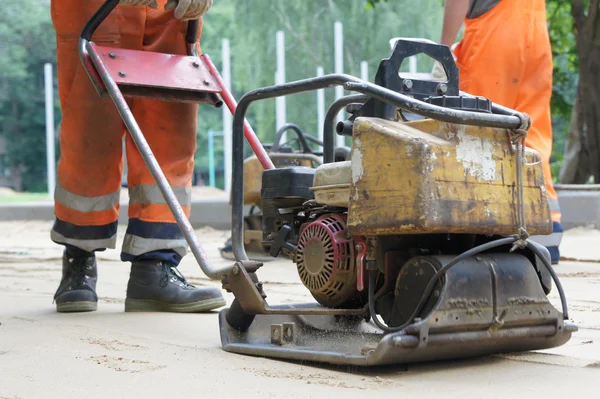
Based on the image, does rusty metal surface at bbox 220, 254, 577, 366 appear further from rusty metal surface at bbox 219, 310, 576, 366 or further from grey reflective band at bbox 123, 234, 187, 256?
grey reflective band at bbox 123, 234, 187, 256

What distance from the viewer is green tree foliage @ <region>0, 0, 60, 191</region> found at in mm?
37906

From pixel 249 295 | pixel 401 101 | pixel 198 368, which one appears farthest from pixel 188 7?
pixel 198 368

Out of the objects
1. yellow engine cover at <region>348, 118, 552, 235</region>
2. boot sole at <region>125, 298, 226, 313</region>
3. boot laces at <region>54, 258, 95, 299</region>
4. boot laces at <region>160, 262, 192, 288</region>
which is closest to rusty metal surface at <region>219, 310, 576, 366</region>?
yellow engine cover at <region>348, 118, 552, 235</region>

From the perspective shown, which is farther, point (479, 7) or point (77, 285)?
point (479, 7)

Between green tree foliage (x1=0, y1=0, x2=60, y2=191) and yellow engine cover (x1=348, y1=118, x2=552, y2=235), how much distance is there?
37.7 meters

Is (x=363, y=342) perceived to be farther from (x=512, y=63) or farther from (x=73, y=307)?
(x=512, y=63)

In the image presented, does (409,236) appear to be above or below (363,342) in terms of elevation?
above

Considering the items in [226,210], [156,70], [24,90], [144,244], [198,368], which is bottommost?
[198,368]

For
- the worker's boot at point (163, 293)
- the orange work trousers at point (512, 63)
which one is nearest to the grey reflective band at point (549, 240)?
the orange work trousers at point (512, 63)

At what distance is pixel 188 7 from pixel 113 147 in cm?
60

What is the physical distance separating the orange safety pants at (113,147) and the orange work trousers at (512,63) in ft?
6.38

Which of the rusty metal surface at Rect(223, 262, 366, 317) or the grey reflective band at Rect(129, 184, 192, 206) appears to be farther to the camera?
the grey reflective band at Rect(129, 184, 192, 206)

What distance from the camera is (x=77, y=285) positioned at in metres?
3.24

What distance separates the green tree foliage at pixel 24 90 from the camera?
124 feet
